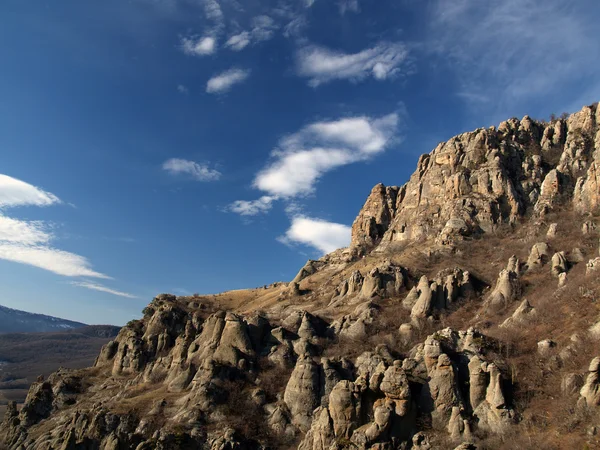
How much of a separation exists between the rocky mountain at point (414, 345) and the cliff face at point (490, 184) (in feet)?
1.24

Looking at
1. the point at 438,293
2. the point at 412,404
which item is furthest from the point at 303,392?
the point at 438,293

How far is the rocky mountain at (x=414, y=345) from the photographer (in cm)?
3328

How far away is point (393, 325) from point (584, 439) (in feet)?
100

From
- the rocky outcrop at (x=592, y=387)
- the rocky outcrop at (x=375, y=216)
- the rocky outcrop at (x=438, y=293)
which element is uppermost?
the rocky outcrop at (x=375, y=216)

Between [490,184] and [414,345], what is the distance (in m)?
49.7

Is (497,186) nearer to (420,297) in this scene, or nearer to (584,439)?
(420,297)

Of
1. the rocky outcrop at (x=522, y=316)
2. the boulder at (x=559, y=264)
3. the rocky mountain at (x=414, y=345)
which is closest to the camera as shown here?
the rocky mountain at (x=414, y=345)

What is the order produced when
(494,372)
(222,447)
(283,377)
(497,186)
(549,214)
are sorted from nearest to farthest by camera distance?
(494,372) < (222,447) < (283,377) < (549,214) < (497,186)

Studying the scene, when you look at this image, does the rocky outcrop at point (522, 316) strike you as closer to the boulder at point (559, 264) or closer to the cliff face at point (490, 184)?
the boulder at point (559, 264)

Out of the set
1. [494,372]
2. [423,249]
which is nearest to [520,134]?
[423,249]

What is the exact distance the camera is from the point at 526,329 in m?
43.6

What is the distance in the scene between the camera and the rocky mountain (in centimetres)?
3328

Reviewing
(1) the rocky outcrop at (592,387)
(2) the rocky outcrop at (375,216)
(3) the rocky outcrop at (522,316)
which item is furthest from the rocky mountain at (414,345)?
(2) the rocky outcrop at (375,216)

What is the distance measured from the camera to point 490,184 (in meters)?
87.4
